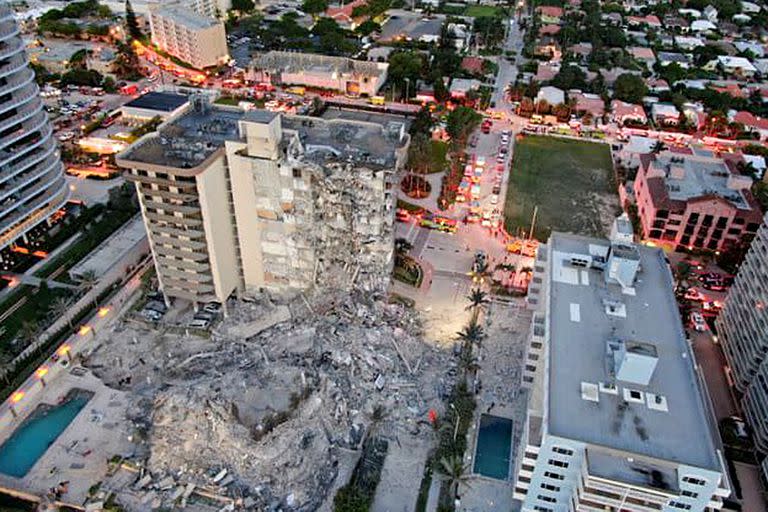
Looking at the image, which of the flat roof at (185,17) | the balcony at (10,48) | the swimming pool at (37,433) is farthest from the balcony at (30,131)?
the flat roof at (185,17)

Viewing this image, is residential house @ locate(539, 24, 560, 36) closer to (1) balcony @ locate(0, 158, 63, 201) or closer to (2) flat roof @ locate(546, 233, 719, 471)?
(2) flat roof @ locate(546, 233, 719, 471)

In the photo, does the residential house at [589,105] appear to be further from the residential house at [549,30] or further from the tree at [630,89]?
the residential house at [549,30]

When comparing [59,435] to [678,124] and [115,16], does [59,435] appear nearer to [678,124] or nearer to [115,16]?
[678,124]

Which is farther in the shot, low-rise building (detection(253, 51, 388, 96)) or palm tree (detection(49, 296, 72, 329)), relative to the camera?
low-rise building (detection(253, 51, 388, 96))

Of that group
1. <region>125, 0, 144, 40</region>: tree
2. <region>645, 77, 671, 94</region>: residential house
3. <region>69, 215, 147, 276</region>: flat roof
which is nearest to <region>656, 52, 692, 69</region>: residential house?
<region>645, 77, 671, 94</region>: residential house

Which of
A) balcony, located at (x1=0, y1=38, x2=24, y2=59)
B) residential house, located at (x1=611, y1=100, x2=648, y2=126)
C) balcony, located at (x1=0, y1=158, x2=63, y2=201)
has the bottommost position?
residential house, located at (x1=611, y1=100, x2=648, y2=126)
